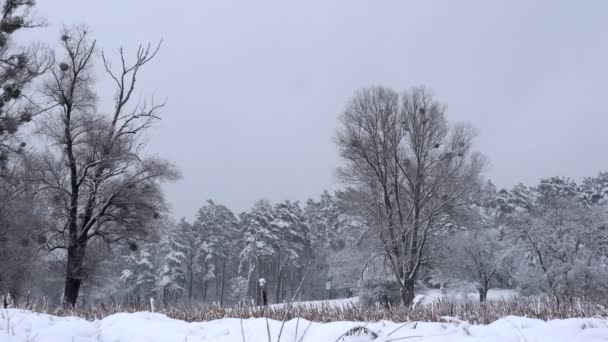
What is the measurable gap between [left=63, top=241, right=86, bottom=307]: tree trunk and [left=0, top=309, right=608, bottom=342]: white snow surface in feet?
40.4

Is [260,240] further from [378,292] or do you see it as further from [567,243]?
[378,292]

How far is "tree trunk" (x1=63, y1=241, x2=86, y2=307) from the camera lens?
17781 millimetres

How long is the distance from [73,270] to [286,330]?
48.4ft

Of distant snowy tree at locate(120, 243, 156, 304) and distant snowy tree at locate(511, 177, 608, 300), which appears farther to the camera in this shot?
distant snowy tree at locate(120, 243, 156, 304)

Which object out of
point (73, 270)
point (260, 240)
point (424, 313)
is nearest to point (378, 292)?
point (424, 313)

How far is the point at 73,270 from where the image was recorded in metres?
17.5

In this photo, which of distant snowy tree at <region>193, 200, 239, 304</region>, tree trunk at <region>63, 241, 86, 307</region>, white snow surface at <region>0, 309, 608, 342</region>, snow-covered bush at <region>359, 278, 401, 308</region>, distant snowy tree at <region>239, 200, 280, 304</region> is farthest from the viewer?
distant snowy tree at <region>193, 200, 239, 304</region>

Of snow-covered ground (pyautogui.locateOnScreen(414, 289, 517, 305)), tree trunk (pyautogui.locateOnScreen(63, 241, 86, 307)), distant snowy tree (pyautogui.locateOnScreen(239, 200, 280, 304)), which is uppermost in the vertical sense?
distant snowy tree (pyautogui.locateOnScreen(239, 200, 280, 304))

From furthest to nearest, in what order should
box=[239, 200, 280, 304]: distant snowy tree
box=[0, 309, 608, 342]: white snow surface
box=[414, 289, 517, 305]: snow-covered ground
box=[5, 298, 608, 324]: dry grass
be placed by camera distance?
box=[239, 200, 280, 304]: distant snowy tree
box=[414, 289, 517, 305]: snow-covered ground
box=[5, 298, 608, 324]: dry grass
box=[0, 309, 608, 342]: white snow surface

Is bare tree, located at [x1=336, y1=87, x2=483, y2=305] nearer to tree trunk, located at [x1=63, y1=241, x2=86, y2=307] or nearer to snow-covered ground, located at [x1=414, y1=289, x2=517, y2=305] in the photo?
snow-covered ground, located at [x1=414, y1=289, x2=517, y2=305]

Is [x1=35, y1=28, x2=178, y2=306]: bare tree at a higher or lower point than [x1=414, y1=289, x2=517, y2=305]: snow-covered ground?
higher

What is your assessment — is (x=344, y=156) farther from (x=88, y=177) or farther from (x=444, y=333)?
(x=444, y=333)

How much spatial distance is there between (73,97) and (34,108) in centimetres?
223

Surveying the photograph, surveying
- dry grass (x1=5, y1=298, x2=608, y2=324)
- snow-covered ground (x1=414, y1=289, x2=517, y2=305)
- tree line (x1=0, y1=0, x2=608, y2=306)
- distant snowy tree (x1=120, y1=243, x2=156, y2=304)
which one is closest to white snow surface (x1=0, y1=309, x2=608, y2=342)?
dry grass (x1=5, y1=298, x2=608, y2=324)
